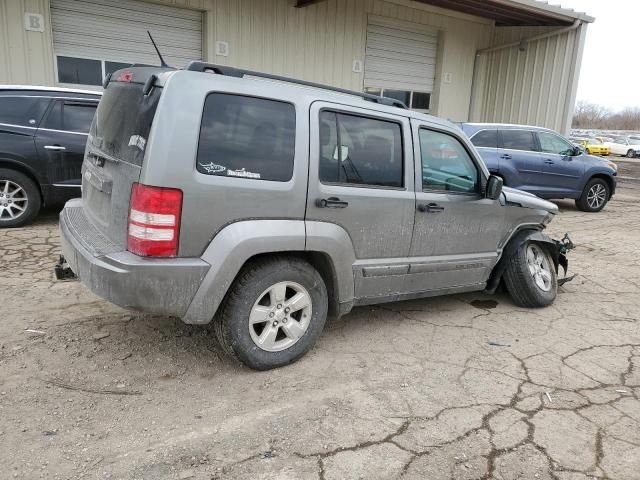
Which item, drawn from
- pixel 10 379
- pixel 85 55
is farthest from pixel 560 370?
pixel 85 55

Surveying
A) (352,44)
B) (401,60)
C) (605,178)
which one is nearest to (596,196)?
(605,178)

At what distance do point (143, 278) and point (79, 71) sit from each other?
8442 millimetres

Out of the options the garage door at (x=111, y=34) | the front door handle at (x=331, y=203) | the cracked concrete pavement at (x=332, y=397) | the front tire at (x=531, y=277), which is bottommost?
the cracked concrete pavement at (x=332, y=397)

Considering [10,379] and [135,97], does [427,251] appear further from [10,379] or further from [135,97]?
[10,379]

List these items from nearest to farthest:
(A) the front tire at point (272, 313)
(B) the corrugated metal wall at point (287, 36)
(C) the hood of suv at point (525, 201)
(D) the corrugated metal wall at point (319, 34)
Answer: (A) the front tire at point (272, 313) → (C) the hood of suv at point (525, 201) → (B) the corrugated metal wall at point (287, 36) → (D) the corrugated metal wall at point (319, 34)

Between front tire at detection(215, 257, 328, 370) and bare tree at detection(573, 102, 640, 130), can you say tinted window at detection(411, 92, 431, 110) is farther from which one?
bare tree at detection(573, 102, 640, 130)

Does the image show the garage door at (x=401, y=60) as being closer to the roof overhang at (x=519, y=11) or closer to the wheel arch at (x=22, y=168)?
the roof overhang at (x=519, y=11)

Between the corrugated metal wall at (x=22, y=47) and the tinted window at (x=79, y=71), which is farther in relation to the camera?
the tinted window at (x=79, y=71)

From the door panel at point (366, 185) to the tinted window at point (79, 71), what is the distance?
806 centimetres

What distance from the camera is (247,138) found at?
3.17 m

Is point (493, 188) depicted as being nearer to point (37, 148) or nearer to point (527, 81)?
point (37, 148)

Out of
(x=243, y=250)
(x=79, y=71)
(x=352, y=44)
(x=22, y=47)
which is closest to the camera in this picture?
(x=243, y=250)

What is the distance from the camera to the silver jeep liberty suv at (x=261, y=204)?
2953mm

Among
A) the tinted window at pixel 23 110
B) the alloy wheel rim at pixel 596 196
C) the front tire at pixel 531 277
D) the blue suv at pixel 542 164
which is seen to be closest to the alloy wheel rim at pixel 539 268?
the front tire at pixel 531 277
